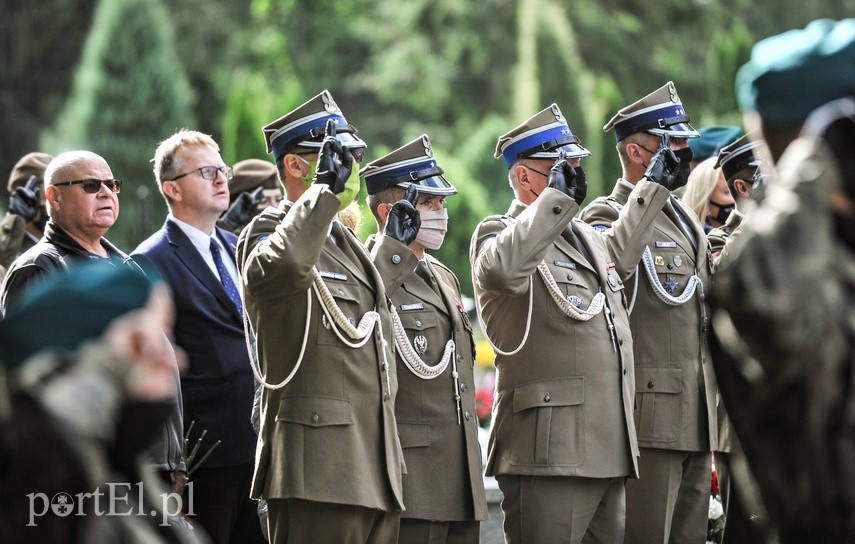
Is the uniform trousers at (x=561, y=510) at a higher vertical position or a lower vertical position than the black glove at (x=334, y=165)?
lower

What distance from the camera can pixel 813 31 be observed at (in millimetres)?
2934

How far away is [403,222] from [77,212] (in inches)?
55.7

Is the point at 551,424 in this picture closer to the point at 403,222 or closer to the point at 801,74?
the point at 403,222

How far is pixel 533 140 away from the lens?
6.67 metres

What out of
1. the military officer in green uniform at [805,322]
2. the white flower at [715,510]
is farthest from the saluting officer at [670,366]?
the military officer in green uniform at [805,322]

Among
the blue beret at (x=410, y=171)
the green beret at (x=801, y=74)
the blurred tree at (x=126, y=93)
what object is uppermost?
the blurred tree at (x=126, y=93)

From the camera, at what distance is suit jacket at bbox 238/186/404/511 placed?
16.7 feet

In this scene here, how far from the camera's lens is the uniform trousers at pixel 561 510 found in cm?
604

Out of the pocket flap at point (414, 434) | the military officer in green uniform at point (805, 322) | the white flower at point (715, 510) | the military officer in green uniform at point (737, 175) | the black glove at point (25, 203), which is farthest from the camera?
the black glove at point (25, 203)

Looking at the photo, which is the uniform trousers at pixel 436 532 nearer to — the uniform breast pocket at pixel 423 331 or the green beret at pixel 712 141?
the uniform breast pocket at pixel 423 331

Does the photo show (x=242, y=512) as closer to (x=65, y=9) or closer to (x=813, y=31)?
(x=813, y=31)

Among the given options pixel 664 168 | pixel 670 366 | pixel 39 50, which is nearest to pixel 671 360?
pixel 670 366

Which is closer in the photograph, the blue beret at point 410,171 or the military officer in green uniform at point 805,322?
the military officer in green uniform at point 805,322

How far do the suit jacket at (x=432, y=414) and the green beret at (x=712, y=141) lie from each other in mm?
3897
